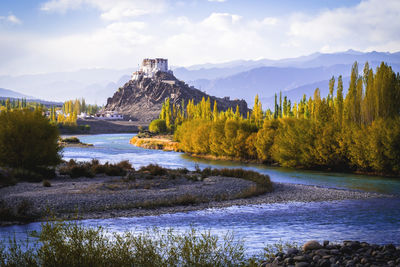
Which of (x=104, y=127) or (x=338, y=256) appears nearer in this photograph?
(x=338, y=256)

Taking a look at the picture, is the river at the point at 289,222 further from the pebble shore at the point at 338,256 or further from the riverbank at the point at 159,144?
the riverbank at the point at 159,144

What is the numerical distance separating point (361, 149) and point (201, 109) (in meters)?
53.7

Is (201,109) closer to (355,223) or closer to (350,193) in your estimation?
(350,193)

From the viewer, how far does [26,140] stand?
32906 mm

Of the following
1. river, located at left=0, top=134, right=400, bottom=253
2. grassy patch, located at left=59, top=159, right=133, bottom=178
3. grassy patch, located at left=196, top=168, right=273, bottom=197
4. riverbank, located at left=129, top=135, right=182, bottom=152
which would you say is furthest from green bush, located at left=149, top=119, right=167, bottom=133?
river, located at left=0, top=134, right=400, bottom=253

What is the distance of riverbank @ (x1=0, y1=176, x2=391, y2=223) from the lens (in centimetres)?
2142

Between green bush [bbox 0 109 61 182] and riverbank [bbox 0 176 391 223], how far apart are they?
3189mm

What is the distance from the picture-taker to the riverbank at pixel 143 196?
2142cm

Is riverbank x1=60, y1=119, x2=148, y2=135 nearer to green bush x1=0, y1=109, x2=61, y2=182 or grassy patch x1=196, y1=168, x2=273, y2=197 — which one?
green bush x1=0, y1=109, x2=61, y2=182

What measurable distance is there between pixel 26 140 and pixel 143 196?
13416mm

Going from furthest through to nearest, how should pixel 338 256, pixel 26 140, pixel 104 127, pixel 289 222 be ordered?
pixel 104 127 → pixel 26 140 → pixel 289 222 → pixel 338 256

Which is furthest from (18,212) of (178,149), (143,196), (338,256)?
(178,149)

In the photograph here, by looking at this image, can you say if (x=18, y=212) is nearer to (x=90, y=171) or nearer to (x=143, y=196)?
(x=143, y=196)

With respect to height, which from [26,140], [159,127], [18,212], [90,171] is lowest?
[18,212]
